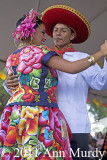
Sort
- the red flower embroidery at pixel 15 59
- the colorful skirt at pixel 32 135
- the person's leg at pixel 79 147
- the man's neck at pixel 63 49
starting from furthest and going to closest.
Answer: the man's neck at pixel 63 49 < the person's leg at pixel 79 147 < the red flower embroidery at pixel 15 59 < the colorful skirt at pixel 32 135

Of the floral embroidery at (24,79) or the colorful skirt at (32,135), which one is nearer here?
the colorful skirt at (32,135)

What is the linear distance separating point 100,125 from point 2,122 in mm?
11945

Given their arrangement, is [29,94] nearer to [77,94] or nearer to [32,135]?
[32,135]

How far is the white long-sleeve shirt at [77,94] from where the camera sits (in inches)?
72.8

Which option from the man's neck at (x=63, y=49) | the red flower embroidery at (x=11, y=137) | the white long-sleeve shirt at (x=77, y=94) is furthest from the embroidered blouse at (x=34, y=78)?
the man's neck at (x=63, y=49)

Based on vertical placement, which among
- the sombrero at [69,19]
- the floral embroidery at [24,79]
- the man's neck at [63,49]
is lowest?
the floral embroidery at [24,79]

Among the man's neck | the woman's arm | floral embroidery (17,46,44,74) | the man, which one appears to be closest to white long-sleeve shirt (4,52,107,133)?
the man

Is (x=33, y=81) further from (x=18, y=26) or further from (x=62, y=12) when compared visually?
(x=62, y=12)

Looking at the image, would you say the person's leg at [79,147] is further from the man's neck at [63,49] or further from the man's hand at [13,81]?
the man's neck at [63,49]

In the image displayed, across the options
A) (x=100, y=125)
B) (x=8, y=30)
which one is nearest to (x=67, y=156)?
(x=8, y=30)

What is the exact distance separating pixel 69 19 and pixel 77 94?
2.08ft

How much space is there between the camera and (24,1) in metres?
3.76

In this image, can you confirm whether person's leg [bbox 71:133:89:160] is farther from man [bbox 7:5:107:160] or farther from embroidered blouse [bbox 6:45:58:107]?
embroidered blouse [bbox 6:45:58:107]

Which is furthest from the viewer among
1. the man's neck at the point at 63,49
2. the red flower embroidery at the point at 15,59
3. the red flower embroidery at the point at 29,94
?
the man's neck at the point at 63,49
